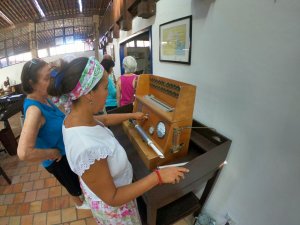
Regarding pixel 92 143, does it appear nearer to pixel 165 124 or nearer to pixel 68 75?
pixel 68 75

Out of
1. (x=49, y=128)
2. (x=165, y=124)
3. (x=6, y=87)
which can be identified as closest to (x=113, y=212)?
(x=165, y=124)

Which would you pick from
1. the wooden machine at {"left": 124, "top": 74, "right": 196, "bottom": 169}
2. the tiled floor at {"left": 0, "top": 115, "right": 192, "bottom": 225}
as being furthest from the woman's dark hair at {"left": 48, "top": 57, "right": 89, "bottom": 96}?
the tiled floor at {"left": 0, "top": 115, "right": 192, "bottom": 225}

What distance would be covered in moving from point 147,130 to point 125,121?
11.6 inches

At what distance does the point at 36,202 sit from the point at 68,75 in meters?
1.93

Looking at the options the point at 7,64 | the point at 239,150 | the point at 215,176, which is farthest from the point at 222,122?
the point at 7,64

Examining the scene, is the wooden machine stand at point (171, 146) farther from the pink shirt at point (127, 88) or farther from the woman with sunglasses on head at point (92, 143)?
the pink shirt at point (127, 88)

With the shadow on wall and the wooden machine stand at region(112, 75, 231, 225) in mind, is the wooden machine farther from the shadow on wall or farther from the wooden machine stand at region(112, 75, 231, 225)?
the shadow on wall

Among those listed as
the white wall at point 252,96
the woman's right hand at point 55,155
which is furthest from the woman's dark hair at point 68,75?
the white wall at point 252,96

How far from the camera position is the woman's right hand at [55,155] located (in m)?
1.22

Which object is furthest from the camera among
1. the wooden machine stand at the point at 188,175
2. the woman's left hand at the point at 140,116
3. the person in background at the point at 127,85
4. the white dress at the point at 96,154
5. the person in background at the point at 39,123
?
the person in background at the point at 127,85

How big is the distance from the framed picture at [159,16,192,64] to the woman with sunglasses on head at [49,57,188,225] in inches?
33.5

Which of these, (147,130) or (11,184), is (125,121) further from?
(11,184)

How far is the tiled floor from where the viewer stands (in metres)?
1.73

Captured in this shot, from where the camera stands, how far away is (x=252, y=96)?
93 cm
